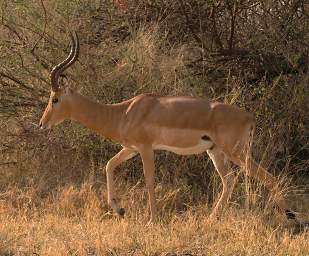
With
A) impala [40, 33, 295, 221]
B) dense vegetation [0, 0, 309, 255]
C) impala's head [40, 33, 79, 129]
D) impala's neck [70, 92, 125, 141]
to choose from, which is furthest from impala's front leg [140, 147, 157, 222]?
impala's head [40, 33, 79, 129]

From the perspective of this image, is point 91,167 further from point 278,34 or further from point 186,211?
point 278,34

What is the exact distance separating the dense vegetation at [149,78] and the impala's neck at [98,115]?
2.39 ft

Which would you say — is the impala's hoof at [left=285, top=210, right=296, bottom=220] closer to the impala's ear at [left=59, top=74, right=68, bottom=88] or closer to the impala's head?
the impala's head

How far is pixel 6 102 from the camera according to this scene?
31.3ft

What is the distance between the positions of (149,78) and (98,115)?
47.5 inches

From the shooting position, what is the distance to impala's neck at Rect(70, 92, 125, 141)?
7.97 m

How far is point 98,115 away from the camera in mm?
8070

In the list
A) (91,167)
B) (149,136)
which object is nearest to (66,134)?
(91,167)

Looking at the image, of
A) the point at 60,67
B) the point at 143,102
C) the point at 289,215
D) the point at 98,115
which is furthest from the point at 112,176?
the point at 289,215

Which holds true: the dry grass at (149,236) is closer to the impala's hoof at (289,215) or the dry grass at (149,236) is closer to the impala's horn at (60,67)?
the impala's hoof at (289,215)

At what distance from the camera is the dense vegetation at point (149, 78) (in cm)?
882

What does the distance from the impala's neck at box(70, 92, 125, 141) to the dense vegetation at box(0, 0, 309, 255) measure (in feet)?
2.39

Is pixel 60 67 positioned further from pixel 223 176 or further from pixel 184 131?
pixel 223 176

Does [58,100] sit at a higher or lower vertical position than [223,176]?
higher
